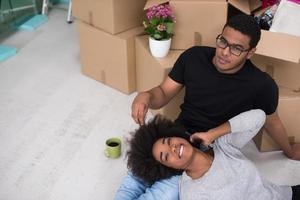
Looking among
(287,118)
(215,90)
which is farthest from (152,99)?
(287,118)

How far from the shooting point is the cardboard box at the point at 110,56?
258cm

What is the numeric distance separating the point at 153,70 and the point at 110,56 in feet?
1.30

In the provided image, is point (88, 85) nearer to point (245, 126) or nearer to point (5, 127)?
point (5, 127)

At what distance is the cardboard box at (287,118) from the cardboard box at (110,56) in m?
0.94

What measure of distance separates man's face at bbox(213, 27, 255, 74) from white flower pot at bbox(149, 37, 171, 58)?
68cm

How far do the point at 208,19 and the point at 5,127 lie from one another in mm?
1362

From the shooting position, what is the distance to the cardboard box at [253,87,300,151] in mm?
2104

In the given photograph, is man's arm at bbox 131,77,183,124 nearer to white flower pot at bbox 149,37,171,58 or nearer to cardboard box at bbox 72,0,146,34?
white flower pot at bbox 149,37,171,58

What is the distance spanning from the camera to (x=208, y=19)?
224 centimetres

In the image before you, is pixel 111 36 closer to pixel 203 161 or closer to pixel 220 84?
pixel 220 84

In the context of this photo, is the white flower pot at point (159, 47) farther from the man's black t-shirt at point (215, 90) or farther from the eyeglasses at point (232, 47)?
the eyeglasses at point (232, 47)

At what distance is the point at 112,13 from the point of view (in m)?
2.51

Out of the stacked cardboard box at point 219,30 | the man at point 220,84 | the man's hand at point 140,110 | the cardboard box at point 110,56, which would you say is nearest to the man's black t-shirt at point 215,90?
the man at point 220,84

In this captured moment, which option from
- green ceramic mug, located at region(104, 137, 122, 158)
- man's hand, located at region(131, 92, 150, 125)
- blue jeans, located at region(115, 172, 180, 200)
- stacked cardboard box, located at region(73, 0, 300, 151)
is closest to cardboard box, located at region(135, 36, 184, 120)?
stacked cardboard box, located at region(73, 0, 300, 151)
